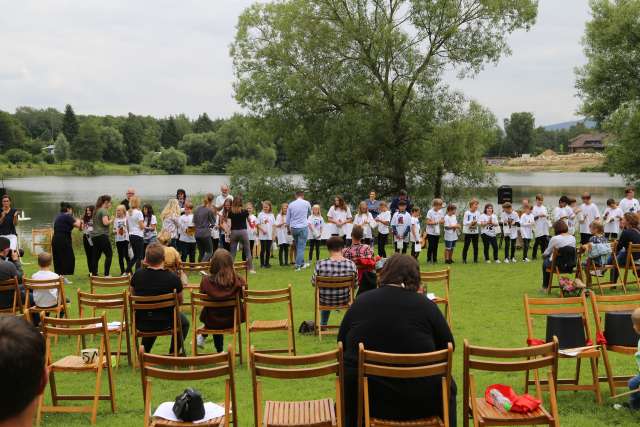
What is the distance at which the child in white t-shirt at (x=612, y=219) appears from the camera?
57.7ft

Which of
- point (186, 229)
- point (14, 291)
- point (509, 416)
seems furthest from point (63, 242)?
point (509, 416)

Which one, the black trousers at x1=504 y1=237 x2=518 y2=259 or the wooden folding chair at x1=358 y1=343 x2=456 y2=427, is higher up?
the wooden folding chair at x1=358 y1=343 x2=456 y2=427

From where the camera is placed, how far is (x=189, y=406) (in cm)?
458

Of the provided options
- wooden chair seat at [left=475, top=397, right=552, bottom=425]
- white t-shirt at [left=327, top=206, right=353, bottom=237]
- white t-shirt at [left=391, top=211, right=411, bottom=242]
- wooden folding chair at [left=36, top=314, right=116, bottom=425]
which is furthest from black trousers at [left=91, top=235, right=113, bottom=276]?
wooden chair seat at [left=475, top=397, right=552, bottom=425]

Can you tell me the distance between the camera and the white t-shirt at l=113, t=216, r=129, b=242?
14312 mm

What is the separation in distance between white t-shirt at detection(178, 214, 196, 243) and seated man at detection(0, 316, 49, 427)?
13.9 meters

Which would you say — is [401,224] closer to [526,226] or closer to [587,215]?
[526,226]

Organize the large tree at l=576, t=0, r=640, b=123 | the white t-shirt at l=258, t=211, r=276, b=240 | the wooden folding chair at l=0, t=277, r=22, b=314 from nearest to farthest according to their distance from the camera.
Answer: the wooden folding chair at l=0, t=277, r=22, b=314, the white t-shirt at l=258, t=211, r=276, b=240, the large tree at l=576, t=0, r=640, b=123

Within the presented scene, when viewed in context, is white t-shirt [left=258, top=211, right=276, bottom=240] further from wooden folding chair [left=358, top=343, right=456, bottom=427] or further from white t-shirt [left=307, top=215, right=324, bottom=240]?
wooden folding chair [left=358, top=343, right=456, bottom=427]

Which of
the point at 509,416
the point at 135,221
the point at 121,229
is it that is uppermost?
the point at 135,221

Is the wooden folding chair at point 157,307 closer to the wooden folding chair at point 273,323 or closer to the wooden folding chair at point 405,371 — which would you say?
the wooden folding chair at point 273,323

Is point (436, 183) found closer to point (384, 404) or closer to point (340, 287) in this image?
point (340, 287)

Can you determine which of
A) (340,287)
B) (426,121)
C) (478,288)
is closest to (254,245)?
(478,288)

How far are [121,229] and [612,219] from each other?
42.2ft
